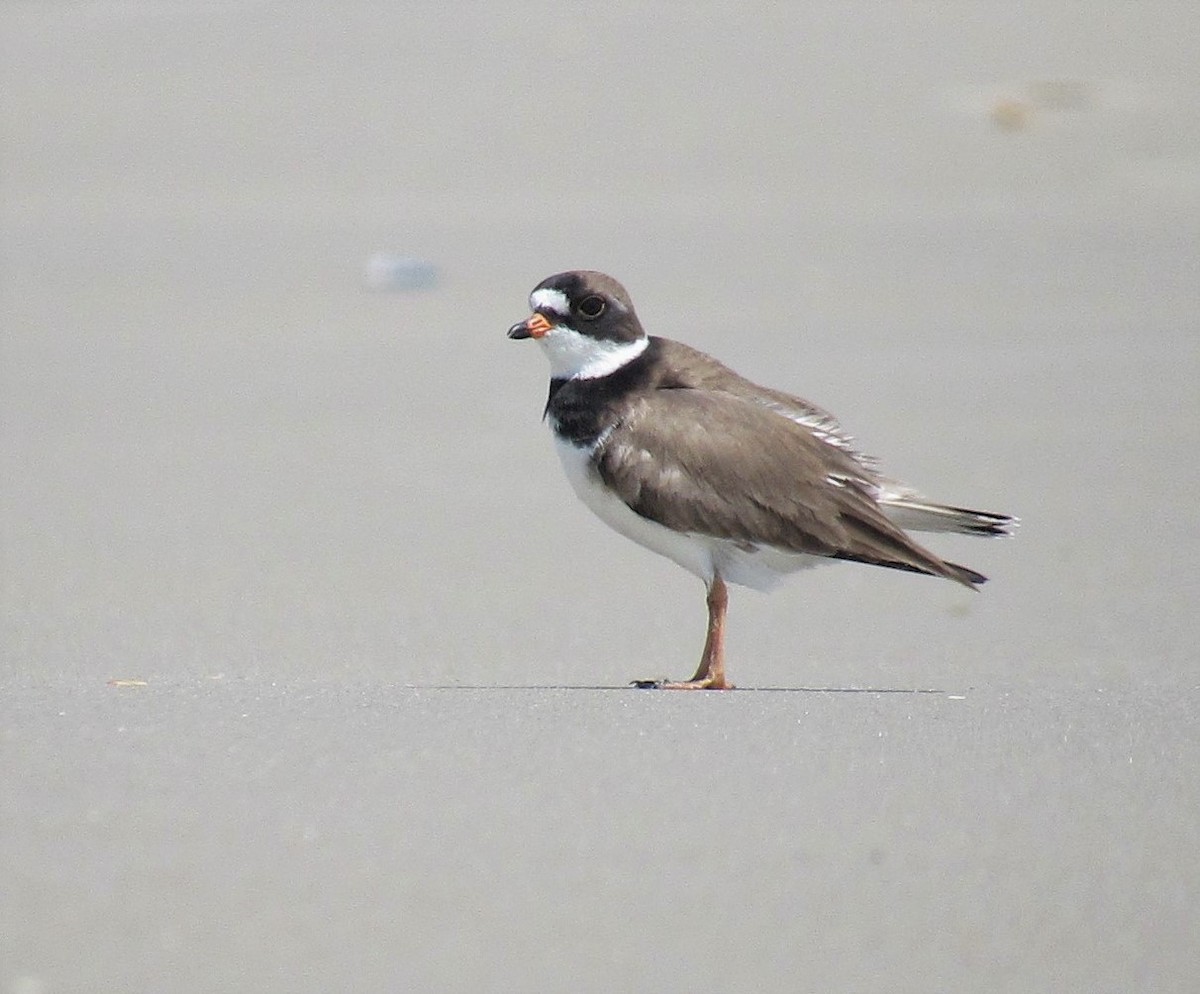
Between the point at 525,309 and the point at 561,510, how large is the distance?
2426 mm

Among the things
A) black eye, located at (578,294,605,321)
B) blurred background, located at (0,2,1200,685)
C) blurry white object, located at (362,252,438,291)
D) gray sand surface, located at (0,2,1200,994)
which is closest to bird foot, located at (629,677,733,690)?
gray sand surface, located at (0,2,1200,994)

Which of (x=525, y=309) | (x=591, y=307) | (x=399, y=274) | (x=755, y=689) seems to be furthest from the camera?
(x=399, y=274)

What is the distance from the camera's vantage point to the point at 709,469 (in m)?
5.43

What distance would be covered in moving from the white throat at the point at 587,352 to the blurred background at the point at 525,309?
95 cm

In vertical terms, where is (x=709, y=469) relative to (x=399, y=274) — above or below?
above

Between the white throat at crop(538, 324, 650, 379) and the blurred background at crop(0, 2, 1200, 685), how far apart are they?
95 cm

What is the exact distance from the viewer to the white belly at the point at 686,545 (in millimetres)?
5523

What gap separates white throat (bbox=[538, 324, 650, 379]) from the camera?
225 inches

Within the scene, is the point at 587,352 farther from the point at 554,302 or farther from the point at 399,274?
the point at 399,274

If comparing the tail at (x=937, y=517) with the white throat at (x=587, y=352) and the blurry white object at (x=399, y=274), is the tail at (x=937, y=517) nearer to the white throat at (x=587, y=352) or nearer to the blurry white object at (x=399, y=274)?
the white throat at (x=587, y=352)

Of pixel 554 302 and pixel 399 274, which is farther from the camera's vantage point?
pixel 399 274

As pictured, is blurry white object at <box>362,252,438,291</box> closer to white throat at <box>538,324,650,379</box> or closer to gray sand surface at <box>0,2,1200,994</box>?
gray sand surface at <box>0,2,1200,994</box>

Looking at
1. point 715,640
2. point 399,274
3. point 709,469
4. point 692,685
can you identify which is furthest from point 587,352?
point 399,274

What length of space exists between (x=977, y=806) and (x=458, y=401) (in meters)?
5.76
